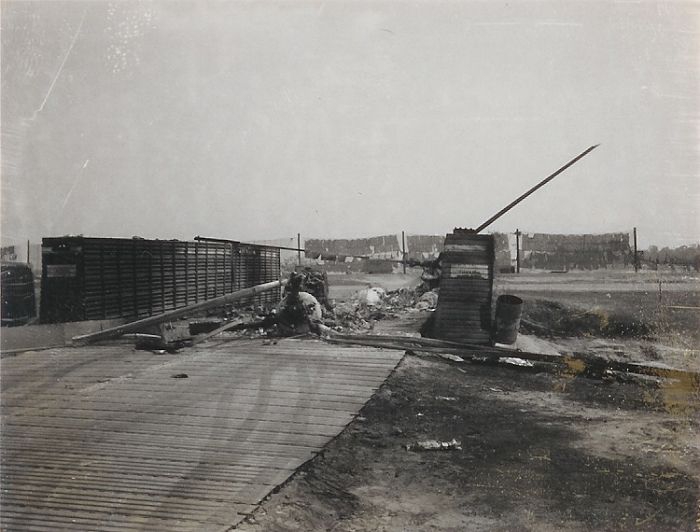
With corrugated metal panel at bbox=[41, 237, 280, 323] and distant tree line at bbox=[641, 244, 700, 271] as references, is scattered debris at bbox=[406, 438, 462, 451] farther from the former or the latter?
distant tree line at bbox=[641, 244, 700, 271]

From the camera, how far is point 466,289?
8875 mm

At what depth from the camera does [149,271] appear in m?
11.5

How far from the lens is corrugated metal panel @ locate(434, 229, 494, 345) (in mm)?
8703

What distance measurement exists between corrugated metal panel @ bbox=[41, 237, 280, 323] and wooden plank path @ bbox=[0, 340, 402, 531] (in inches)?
119

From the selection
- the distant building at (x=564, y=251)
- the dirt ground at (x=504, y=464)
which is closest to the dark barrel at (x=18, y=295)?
the dirt ground at (x=504, y=464)

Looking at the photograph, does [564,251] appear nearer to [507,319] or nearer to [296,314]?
[507,319]

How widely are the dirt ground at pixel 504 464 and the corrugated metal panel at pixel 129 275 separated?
23.4 feet

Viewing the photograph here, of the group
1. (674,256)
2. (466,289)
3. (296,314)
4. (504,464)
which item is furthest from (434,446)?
(674,256)

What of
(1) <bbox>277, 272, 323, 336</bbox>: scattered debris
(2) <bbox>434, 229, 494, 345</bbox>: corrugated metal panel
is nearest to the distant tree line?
(2) <bbox>434, 229, 494, 345</bbox>: corrugated metal panel

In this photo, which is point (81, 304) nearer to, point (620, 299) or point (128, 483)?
point (128, 483)

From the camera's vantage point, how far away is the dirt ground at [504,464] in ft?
9.20

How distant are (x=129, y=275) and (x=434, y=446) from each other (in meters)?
9.11

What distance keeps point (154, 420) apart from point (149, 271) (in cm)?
823

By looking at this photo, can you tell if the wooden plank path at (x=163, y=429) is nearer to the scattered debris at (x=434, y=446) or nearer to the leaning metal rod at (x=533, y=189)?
the scattered debris at (x=434, y=446)
